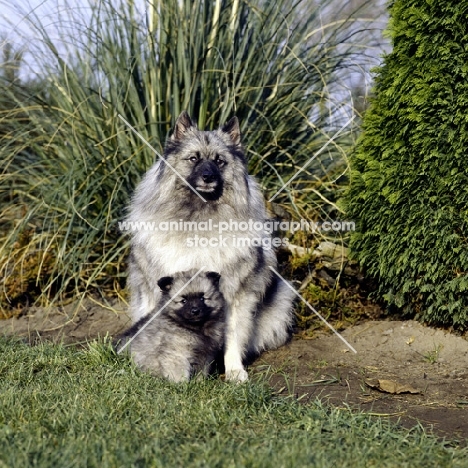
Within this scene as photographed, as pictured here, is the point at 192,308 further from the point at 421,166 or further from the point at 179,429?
the point at 421,166

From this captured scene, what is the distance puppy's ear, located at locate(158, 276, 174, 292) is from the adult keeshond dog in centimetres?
28

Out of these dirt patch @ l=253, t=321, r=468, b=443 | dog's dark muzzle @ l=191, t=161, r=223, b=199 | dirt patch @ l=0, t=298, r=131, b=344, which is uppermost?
dog's dark muzzle @ l=191, t=161, r=223, b=199

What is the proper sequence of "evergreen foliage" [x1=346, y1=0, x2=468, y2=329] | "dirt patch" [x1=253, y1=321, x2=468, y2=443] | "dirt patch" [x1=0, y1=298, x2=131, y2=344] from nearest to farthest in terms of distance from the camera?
"dirt patch" [x1=253, y1=321, x2=468, y2=443] < "evergreen foliage" [x1=346, y1=0, x2=468, y2=329] < "dirt patch" [x1=0, y1=298, x2=131, y2=344]

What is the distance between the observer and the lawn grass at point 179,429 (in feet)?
8.96

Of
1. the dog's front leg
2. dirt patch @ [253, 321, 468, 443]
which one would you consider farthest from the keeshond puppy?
dirt patch @ [253, 321, 468, 443]

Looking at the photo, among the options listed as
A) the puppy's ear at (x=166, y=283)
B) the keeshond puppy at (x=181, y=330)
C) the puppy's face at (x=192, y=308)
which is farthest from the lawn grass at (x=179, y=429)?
the puppy's ear at (x=166, y=283)

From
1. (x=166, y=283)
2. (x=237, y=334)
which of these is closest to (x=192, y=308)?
(x=166, y=283)

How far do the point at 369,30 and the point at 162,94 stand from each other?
7.44ft

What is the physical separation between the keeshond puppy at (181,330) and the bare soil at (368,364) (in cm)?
48

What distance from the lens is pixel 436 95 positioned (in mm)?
4797

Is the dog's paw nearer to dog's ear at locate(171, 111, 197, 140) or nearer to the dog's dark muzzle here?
the dog's dark muzzle

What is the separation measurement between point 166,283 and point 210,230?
591 mm

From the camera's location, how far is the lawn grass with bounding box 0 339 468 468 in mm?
2732

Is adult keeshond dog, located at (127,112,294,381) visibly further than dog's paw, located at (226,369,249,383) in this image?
Yes
